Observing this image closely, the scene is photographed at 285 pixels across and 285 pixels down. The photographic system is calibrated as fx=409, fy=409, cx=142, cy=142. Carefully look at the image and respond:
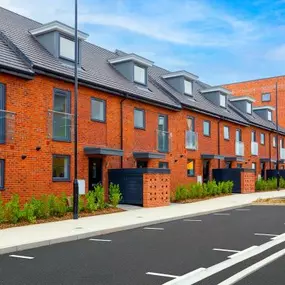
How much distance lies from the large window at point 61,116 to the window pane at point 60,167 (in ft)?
2.56

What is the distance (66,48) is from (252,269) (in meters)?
13.6

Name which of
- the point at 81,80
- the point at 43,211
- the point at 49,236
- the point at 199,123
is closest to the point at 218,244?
the point at 49,236

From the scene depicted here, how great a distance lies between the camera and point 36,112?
48.5ft

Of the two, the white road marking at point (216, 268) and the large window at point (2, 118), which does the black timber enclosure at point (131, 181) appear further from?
the white road marking at point (216, 268)

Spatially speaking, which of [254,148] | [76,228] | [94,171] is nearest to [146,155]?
[94,171]

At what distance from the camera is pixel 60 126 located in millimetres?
15688

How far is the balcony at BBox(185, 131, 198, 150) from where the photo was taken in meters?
23.5

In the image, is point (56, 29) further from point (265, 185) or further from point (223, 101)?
point (265, 185)

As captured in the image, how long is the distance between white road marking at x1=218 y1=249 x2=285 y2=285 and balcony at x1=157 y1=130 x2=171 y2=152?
44.8 feet

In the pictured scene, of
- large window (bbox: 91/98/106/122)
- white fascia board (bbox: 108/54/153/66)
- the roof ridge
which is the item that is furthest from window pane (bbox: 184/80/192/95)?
the roof ridge

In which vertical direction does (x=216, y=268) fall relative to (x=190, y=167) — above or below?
below

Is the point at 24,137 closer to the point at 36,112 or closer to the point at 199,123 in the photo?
the point at 36,112

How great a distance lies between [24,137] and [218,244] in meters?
8.32

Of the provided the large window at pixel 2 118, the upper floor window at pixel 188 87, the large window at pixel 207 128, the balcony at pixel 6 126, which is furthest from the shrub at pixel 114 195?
the upper floor window at pixel 188 87
